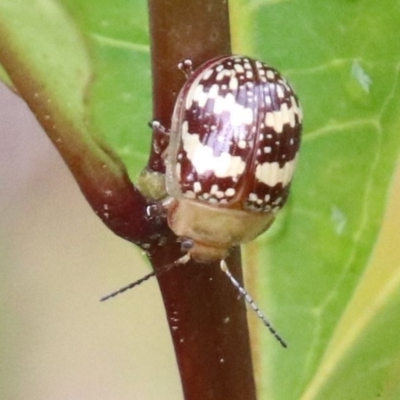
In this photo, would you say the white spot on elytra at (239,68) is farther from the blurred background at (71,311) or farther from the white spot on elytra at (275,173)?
the blurred background at (71,311)

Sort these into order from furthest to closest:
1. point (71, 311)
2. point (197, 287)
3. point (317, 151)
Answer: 1. point (71, 311)
2. point (317, 151)
3. point (197, 287)

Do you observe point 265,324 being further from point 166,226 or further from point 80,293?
point 80,293

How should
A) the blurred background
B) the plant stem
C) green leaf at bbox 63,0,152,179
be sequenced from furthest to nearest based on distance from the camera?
1. the blurred background
2. green leaf at bbox 63,0,152,179
3. the plant stem

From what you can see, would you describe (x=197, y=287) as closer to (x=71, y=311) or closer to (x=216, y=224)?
(x=216, y=224)

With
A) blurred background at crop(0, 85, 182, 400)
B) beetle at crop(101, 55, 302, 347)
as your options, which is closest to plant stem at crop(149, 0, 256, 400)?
beetle at crop(101, 55, 302, 347)

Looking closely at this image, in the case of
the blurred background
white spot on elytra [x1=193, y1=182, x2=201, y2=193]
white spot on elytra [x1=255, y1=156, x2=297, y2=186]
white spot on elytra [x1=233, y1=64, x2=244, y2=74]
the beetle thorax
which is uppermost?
white spot on elytra [x1=233, y1=64, x2=244, y2=74]

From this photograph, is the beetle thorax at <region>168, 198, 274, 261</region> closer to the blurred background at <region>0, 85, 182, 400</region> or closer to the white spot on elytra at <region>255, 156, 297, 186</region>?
the white spot on elytra at <region>255, 156, 297, 186</region>

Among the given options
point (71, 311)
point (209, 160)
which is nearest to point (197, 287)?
point (209, 160)
